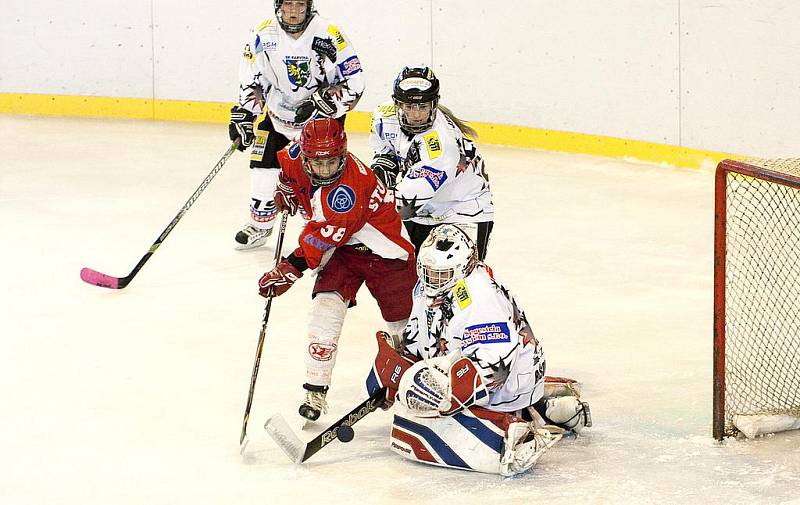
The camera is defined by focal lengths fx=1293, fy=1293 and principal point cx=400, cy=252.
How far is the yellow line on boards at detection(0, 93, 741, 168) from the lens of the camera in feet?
25.1

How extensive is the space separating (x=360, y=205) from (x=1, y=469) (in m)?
1.20

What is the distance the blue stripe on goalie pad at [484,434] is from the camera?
10.7 ft

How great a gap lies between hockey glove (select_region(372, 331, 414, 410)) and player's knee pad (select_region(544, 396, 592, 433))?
16.6 inches

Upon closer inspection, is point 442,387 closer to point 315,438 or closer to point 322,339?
point 315,438

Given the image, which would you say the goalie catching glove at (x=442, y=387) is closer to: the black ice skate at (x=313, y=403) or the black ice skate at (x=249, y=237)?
the black ice skate at (x=313, y=403)

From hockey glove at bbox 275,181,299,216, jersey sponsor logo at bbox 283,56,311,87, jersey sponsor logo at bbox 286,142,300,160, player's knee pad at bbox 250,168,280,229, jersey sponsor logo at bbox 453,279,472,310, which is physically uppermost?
jersey sponsor logo at bbox 283,56,311,87

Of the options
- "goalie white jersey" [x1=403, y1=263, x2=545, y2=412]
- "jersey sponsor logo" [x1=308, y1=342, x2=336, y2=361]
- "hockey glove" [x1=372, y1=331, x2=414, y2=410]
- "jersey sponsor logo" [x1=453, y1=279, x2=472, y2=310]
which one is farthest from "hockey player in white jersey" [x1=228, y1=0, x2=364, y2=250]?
"jersey sponsor logo" [x1=453, y1=279, x2=472, y2=310]

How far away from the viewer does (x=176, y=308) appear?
198 inches

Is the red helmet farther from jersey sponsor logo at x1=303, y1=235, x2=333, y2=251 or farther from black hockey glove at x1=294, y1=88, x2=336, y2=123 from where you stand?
black hockey glove at x1=294, y1=88, x2=336, y2=123

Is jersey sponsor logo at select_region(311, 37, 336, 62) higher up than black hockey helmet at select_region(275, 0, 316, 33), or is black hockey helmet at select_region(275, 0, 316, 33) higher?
black hockey helmet at select_region(275, 0, 316, 33)

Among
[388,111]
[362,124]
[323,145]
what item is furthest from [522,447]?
[362,124]

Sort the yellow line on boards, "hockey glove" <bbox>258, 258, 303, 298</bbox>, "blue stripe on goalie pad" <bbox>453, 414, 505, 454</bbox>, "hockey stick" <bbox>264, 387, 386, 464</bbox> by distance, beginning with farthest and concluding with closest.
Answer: the yellow line on boards → "hockey glove" <bbox>258, 258, 303, 298</bbox> → "hockey stick" <bbox>264, 387, 386, 464</bbox> → "blue stripe on goalie pad" <bbox>453, 414, 505, 454</bbox>

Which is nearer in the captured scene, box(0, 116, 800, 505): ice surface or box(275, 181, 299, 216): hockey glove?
box(0, 116, 800, 505): ice surface

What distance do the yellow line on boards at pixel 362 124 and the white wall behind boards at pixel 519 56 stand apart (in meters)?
0.05
